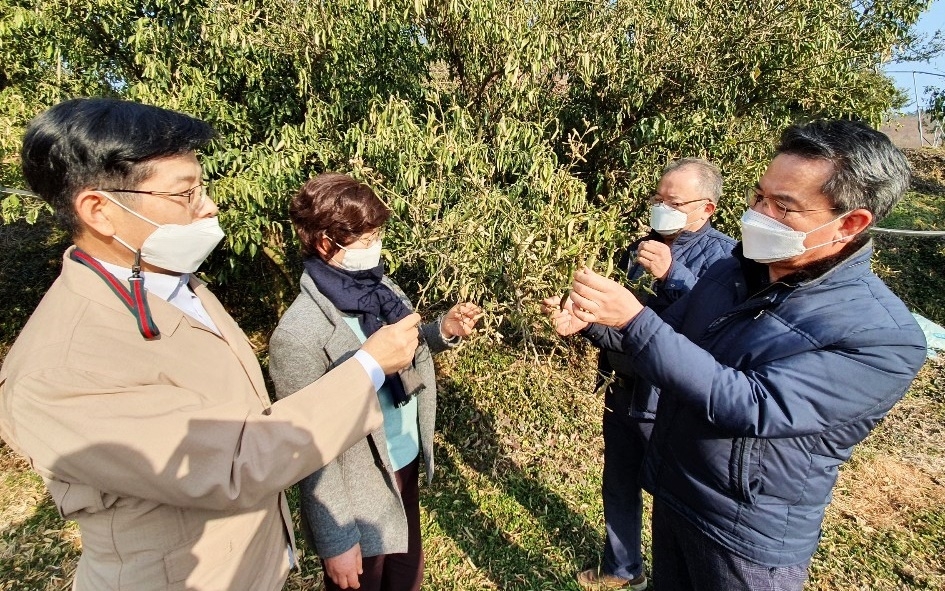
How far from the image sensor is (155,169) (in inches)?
49.4

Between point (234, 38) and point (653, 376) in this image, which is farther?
point (234, 38)

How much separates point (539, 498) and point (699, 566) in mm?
2115

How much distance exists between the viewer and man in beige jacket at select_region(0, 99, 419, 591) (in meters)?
1.03

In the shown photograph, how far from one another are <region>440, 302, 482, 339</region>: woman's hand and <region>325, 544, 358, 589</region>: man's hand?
0.82m

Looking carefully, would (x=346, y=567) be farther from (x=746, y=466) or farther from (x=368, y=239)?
(x=746, y=466)

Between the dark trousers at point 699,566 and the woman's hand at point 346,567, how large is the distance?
1.07 metres

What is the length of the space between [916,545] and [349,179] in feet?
13.1

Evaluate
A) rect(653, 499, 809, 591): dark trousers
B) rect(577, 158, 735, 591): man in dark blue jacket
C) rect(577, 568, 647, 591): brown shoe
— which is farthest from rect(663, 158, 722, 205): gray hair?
rect(577, 568, 647, 591): brown shoe

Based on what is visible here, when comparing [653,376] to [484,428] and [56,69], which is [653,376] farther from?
[56,69]

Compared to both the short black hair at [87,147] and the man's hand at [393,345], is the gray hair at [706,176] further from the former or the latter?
the short black hair at [87,147]

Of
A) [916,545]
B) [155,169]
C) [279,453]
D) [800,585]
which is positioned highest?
[155,169]

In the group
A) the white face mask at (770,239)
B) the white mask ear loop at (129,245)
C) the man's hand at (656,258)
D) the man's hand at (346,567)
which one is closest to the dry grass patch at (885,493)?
the man's hand at (656,258)

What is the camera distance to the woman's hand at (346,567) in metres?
1.69

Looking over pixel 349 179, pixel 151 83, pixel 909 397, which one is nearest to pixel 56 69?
pixel 151 83
